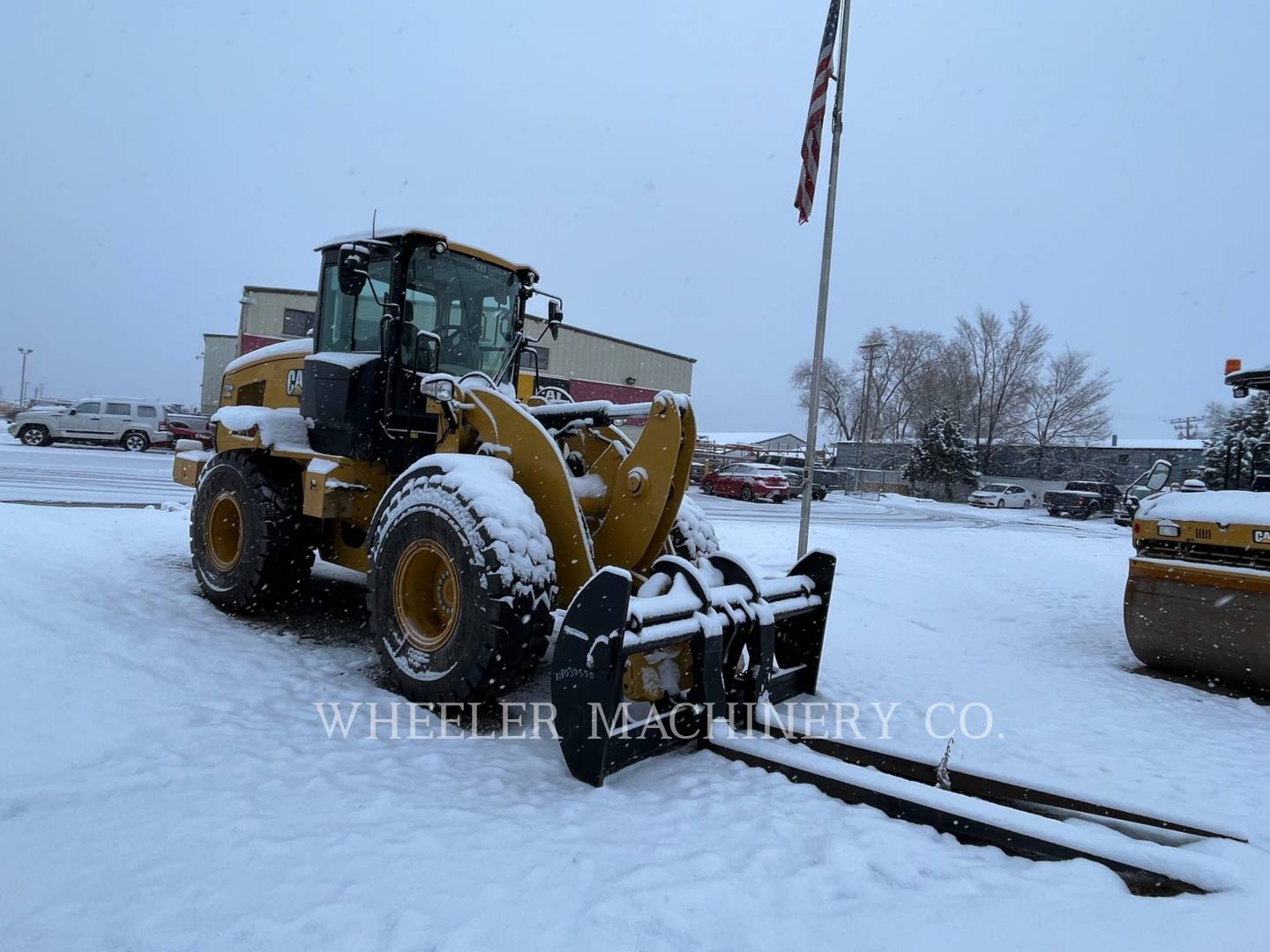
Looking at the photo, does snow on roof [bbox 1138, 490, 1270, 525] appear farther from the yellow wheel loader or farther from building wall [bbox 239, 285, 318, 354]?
building wall [bbox 239, 285, 318, 354]

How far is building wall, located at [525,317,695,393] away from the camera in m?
37.6

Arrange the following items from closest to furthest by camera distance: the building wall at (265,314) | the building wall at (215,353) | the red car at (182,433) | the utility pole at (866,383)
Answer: the red car at (182,433)
the building wall at (265,314)
the building wall at (215,353)
the utility pole at (866,383)

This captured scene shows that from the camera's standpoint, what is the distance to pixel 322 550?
615cm

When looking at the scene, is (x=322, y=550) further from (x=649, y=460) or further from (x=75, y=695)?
(x=649, y=460)

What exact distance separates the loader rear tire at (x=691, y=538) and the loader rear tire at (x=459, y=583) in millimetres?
1703

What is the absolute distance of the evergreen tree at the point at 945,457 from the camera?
42.9 meters

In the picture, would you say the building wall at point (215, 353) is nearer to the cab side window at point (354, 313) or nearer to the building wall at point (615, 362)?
the building wall at point (615, 362)

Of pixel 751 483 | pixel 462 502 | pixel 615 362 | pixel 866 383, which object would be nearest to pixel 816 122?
pixel 462 502

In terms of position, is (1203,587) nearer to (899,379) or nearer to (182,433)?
(182,433)

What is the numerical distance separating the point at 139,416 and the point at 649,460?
27855mm

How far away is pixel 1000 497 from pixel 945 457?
5.37 m

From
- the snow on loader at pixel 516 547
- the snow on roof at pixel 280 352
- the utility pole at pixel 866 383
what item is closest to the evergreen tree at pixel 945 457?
the utility pole at pixel 866 383

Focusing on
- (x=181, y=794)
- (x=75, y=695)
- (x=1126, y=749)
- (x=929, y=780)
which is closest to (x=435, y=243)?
(x=75, y=695)

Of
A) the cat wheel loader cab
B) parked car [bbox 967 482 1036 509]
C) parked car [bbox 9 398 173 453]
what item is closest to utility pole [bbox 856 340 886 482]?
parked car [bbox 967 482 1036 509]
